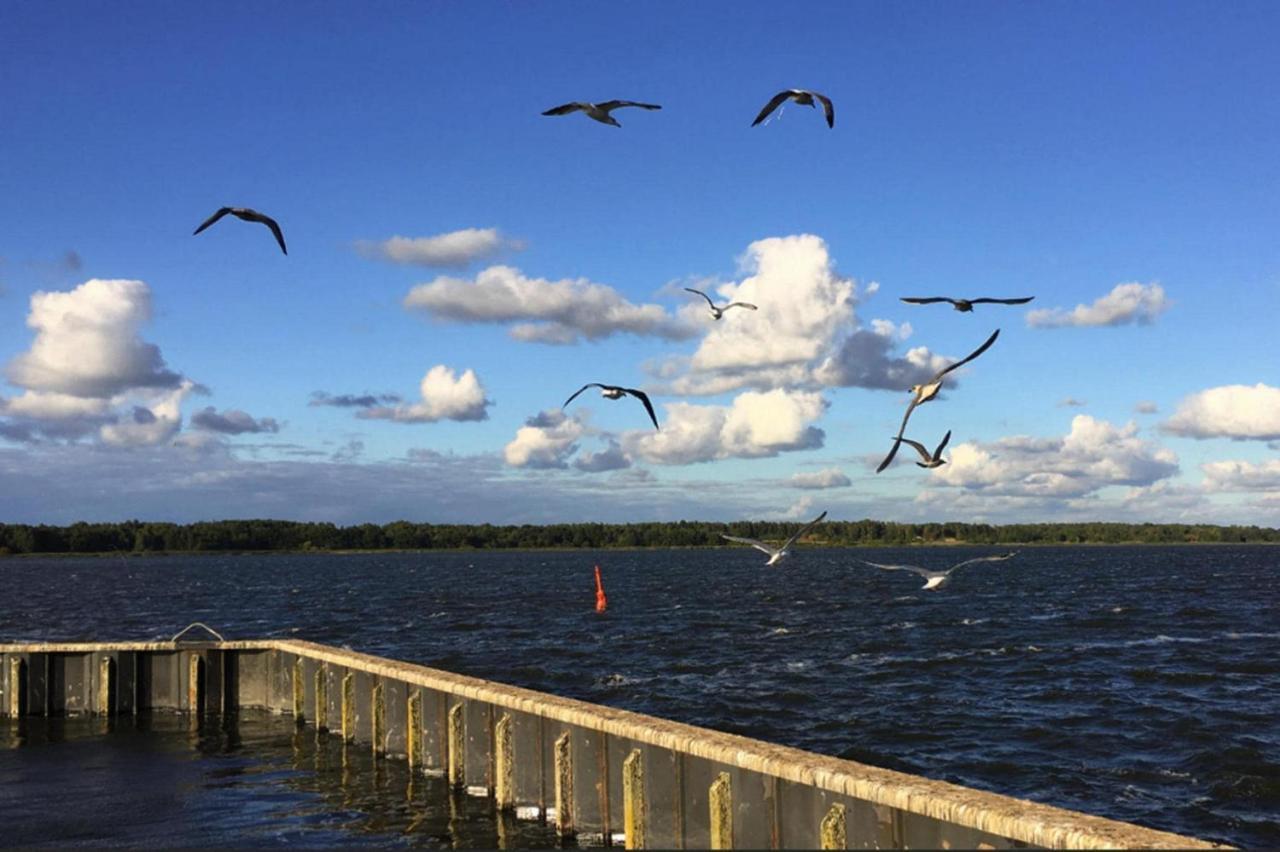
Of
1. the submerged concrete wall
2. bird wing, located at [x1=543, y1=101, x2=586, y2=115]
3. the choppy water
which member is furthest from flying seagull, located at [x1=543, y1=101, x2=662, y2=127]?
the choppy water

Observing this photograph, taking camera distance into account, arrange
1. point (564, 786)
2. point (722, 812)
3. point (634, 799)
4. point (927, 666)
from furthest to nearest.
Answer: point (927, 666) < point (564, 786) < point (634, 799) < point (722, 812)

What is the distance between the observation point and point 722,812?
46.6ft

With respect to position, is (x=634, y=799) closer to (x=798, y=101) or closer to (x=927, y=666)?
(x=798, y=101)

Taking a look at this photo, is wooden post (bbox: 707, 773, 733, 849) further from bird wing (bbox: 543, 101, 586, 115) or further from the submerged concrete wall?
bird wing (bbox: 543, 101, 586, 115)

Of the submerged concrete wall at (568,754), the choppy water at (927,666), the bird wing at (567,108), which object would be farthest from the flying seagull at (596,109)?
the choppy water at (927,666)

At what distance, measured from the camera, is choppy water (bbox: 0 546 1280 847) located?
25.3 metres

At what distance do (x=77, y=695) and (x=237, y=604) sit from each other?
218ft

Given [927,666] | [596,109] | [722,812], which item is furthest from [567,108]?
[927,666]

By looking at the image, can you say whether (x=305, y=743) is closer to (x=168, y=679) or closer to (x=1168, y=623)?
(x=168, y=679)

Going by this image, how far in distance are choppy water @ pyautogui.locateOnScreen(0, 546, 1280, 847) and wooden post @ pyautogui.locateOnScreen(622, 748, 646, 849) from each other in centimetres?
1056

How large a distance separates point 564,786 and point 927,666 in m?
28.2

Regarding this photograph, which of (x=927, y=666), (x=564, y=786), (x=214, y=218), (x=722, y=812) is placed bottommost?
(x=927, y=666)

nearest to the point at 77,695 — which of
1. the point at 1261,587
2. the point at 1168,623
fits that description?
the point at 1168,623

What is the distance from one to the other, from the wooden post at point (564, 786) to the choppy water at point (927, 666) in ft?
33.5
